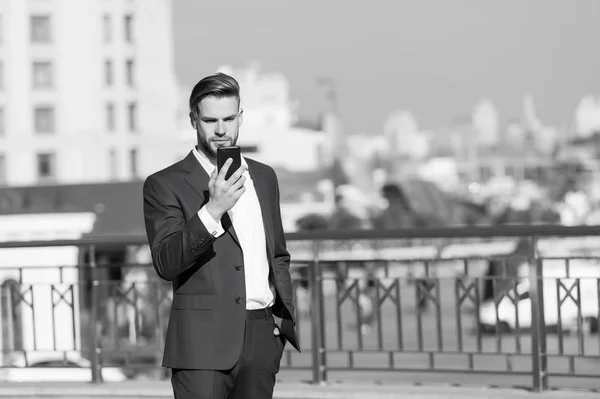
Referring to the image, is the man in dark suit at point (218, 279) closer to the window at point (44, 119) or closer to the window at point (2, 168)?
the window at point (2, 168)

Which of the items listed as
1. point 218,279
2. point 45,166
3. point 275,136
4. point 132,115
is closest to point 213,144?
point 218,279

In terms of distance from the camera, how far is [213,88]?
4504 mm

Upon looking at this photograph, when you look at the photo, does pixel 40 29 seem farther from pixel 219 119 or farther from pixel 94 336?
pixel 219 119

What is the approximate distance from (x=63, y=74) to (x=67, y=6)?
18.3ft

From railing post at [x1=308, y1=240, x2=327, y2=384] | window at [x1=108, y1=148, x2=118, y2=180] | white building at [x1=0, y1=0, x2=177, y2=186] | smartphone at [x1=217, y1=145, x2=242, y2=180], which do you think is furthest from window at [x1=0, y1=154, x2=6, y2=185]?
smartphone at [x1=217, y1=145, x2=242, y2=180]

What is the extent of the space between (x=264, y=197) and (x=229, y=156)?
1.59 ft

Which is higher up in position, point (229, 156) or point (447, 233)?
point (229, 156)

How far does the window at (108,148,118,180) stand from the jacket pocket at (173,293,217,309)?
94.0 meters

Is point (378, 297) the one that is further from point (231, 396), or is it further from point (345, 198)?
point (345, 198)

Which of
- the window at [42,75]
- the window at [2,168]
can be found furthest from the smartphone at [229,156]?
the window at [42,75]

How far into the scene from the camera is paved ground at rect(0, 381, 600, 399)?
8438mm

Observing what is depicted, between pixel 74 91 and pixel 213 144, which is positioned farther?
pixel 74 91

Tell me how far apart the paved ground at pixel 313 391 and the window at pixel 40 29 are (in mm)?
92568

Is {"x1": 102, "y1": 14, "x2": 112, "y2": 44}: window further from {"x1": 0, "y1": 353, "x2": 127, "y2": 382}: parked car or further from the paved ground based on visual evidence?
the paved ground
